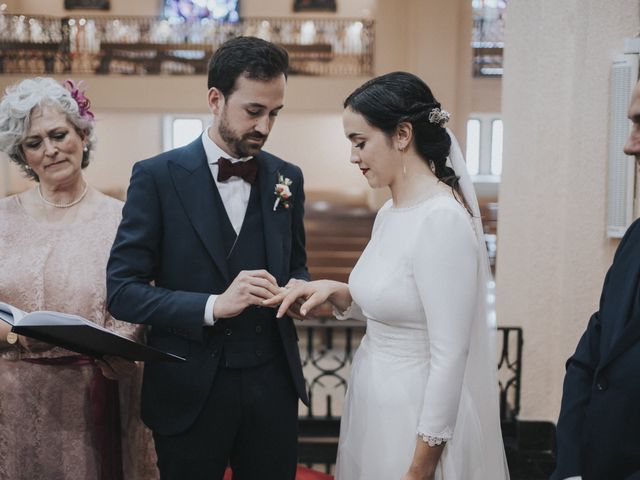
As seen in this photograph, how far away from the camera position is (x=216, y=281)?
2295 mm

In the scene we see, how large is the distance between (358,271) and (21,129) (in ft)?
4.22

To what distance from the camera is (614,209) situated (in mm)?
4359

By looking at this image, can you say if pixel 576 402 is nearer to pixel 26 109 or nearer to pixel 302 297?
pixel 302 297

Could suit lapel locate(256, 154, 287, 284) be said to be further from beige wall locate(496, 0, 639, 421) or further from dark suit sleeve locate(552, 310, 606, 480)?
beige wall locate(496, 0, 639, 421)

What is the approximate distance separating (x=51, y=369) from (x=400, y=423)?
1.30 m

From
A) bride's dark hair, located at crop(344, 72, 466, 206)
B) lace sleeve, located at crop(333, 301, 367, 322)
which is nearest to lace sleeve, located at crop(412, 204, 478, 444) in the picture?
bride's dark hair, located at crop(344, 72, 466, 206)

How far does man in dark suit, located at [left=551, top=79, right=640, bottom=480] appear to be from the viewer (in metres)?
1.69

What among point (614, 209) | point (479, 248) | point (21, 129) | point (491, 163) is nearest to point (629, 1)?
point (614, 209)

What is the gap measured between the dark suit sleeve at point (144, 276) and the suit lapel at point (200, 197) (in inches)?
3.4

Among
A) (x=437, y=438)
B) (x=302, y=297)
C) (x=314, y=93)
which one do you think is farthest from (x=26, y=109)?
(x=314, y=93)

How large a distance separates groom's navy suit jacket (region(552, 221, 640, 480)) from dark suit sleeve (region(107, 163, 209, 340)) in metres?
1.07

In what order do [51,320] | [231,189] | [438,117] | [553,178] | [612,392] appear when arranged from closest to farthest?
[612,392] → [51,320] → [438,117] → [231,189] → [553,178]


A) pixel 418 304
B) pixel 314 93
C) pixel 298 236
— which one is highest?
pixel 314 93

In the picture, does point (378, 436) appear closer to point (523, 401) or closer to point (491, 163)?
point (523, 401)
